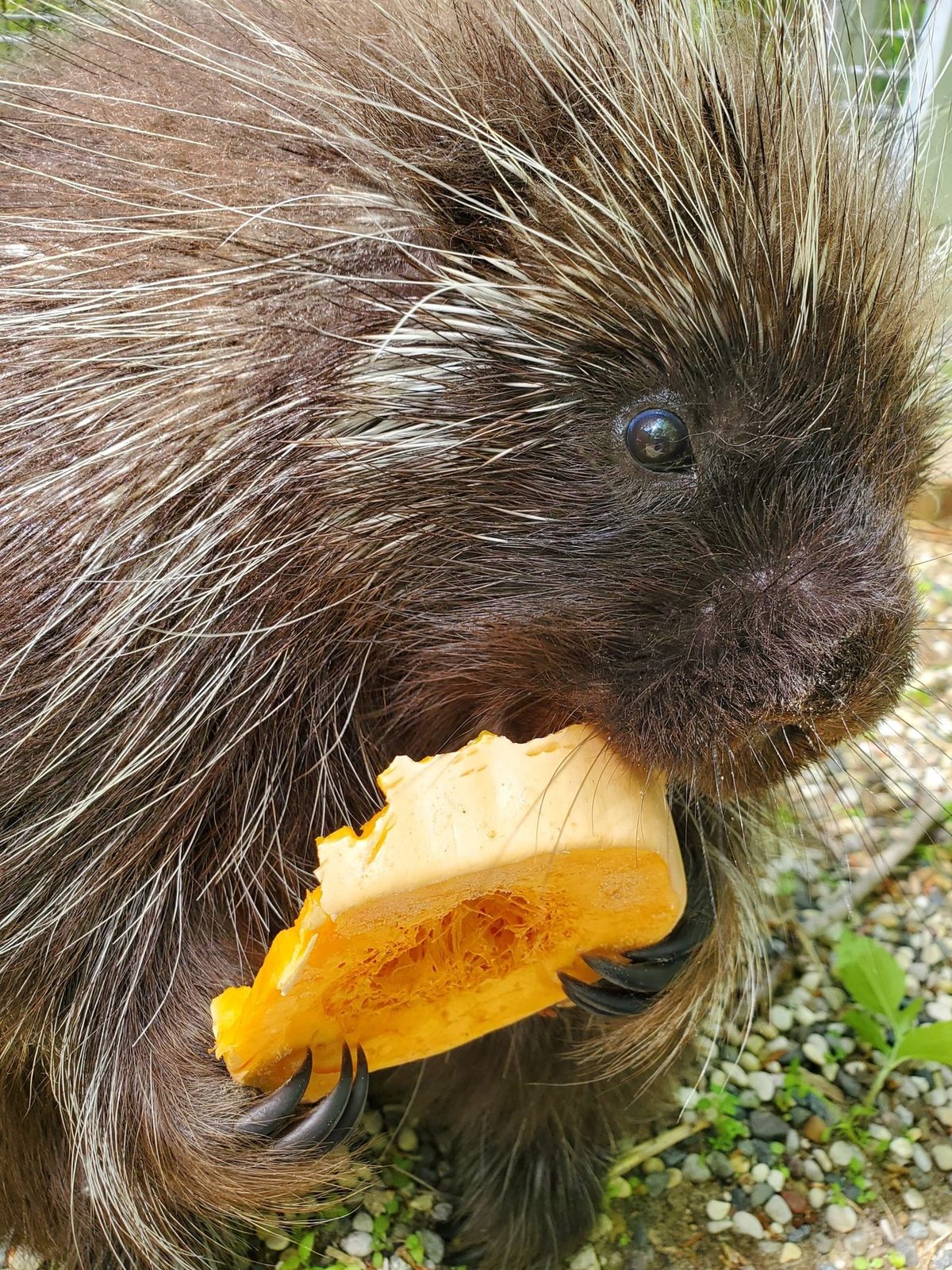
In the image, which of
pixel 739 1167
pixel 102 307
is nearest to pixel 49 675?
pixel 102 307

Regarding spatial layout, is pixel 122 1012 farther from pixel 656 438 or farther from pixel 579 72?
pixel 579 72

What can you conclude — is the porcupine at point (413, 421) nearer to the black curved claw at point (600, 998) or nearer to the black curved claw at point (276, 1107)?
the black curved claw at point (276, 1107)

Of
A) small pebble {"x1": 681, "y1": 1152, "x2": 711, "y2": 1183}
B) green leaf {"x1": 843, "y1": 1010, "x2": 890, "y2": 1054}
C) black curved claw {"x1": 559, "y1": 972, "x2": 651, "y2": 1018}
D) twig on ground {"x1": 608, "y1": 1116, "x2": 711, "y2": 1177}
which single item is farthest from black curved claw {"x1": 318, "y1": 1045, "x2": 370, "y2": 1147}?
green leaf {"x1": 843, "y1": 1010, "x2": 890, "y2": 1054}

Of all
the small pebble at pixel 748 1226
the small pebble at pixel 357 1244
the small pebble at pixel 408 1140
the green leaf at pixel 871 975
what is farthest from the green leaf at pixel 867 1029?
the small pebble at pixel 357 1244

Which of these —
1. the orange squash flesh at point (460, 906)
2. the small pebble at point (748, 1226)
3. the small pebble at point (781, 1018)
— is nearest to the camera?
the orange squash flesh at point (460, 906)

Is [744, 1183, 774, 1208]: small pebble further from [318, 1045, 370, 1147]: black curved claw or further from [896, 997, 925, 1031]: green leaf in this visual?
[318, 1045, 370, 1147]: black curved claw
